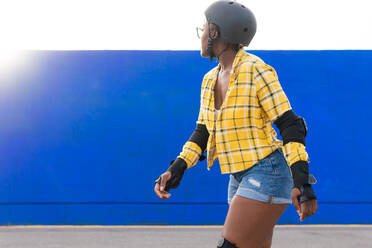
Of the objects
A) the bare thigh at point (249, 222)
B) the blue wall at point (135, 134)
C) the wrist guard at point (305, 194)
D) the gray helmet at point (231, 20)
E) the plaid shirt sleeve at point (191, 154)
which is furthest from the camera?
the blue wall at point (135, 134)

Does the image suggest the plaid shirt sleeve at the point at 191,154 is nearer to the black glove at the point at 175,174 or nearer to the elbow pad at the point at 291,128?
the black glove at the point at 175,174

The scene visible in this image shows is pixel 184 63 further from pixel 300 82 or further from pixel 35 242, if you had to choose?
pixel 35 242

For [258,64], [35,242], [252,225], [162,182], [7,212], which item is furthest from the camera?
[7,212]

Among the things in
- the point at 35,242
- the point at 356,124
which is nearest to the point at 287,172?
the point at 35,242

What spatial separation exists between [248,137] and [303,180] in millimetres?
339

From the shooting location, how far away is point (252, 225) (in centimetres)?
193

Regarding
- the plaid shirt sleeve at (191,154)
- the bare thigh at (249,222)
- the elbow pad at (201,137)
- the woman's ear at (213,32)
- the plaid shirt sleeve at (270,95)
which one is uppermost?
the woman's ear at (213,32)

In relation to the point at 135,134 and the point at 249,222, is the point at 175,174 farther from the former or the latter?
the point at 135,134

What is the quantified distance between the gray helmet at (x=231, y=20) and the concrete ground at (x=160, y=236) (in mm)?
2637

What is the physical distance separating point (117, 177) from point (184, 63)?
1597mm

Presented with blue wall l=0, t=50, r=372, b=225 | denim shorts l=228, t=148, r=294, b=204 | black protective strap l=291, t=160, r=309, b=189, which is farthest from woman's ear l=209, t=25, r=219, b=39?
blue wall l=0, t=50, r=372, b=225

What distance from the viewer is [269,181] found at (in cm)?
198

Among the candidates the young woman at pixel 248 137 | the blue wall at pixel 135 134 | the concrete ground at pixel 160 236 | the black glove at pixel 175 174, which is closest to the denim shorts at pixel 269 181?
the young woman at pixel 248 137

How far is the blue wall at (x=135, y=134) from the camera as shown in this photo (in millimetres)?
5293
